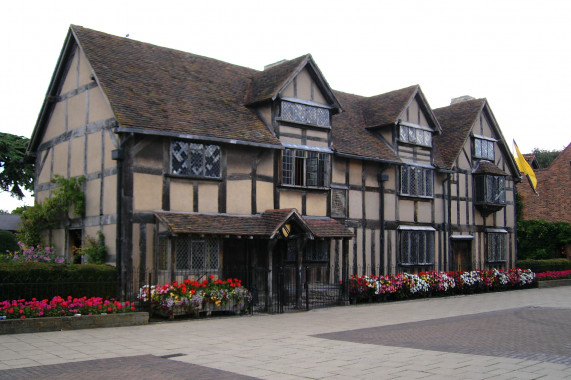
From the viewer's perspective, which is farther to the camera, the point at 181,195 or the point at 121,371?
the point at 181,195

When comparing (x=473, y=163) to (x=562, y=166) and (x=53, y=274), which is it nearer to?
(x=562, y=166)

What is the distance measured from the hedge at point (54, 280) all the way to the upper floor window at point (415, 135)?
46.6 feet

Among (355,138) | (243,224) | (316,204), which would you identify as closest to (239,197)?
(243,224)

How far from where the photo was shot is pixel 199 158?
61.4 feet

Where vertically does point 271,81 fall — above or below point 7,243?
above

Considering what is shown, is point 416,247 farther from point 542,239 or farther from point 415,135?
point 542,239

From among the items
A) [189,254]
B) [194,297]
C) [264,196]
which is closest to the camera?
[194,297]

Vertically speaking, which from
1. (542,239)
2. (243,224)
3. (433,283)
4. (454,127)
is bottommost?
(433,283)

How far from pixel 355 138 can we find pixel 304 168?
12.4 ft

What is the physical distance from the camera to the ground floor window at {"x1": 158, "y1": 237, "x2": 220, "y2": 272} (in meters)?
17.2

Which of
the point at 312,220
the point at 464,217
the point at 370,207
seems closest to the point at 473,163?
the point at 464,217

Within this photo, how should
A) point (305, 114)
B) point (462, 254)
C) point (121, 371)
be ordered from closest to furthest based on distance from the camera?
1. point (121, 371)
2. point (305, 114)
3. point (462, 254)

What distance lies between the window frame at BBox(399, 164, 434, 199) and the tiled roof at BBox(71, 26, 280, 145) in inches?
292

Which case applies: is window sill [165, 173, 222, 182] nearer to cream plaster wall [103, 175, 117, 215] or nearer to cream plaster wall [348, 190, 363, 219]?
cream plaster wall [103, 175, 117, 215]
